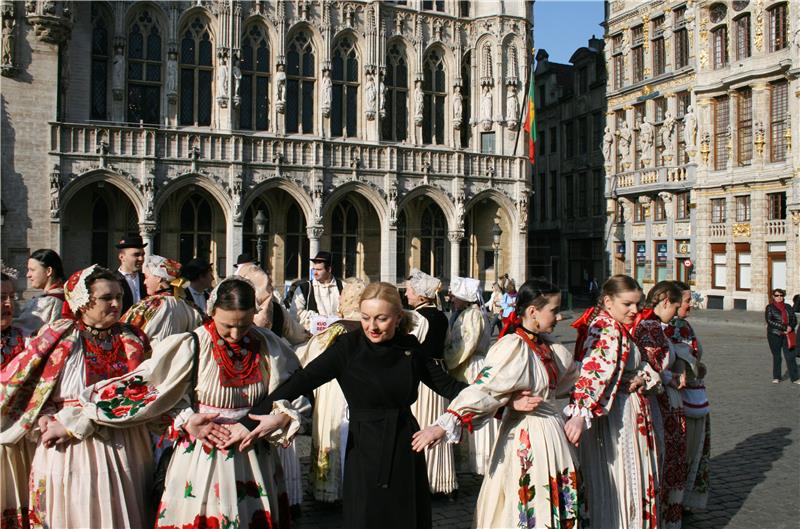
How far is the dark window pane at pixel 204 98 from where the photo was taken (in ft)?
80.1

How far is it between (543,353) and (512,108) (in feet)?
80.4

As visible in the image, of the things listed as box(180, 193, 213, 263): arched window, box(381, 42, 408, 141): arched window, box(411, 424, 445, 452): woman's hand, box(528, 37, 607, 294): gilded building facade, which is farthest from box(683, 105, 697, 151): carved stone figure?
box(411, 424, 445, 452): woman's hand

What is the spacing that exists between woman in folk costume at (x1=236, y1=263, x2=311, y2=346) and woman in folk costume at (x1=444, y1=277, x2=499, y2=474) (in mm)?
1395

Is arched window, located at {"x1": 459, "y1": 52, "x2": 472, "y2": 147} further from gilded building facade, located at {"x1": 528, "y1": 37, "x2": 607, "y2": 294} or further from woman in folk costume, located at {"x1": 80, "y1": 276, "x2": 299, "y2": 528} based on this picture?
woman in folk costume, located at {"x1": 80, "y1": 276, "x2": 299, "y2": 528}

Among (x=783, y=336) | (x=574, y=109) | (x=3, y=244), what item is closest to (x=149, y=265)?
(x=783, y=336)

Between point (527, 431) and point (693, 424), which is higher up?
point (527, 431)

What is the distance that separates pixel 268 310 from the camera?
245 inches

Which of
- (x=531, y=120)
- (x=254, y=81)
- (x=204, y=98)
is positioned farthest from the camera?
(x=531, y=120)

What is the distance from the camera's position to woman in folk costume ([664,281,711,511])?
6.18 m

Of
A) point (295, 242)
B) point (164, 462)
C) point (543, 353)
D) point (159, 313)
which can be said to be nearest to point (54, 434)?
point (164, 462)

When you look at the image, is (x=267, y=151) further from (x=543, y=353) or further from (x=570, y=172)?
(x=570, y=172)

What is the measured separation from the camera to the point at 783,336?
43.7 ft

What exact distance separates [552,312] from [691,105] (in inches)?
1218

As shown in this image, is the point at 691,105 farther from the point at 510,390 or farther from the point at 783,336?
the point at 510,390
